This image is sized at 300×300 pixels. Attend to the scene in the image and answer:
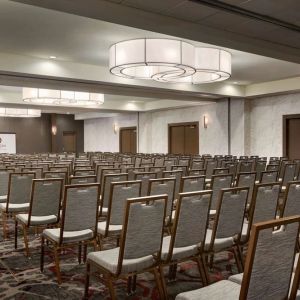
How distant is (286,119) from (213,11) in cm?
999

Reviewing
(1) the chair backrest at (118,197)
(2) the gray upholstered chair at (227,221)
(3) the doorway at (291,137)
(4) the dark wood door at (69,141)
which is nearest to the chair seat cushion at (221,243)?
(2) the gray upholstered chair at (227,221)

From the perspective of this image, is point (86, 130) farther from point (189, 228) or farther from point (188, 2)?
point (189, 228)

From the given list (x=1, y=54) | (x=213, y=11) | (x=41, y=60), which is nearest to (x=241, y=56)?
(x=213, y=11)

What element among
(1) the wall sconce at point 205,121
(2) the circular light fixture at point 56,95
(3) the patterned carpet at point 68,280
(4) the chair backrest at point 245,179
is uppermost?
(2) the circular light fixture at point 56,95

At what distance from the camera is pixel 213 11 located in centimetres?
539

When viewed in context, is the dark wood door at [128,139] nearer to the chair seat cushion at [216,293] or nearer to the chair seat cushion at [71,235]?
the chair seat cushion at [71,235]

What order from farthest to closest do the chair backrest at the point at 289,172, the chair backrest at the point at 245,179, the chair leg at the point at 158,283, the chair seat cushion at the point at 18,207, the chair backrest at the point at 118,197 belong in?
1. the chair backrest at the point at 289,172
2. the chair backrest at the point at 245,179
3. the chair seat cushion at the point at 18,207
4. the chair backrest at the point at 118,197
5. the chair leg at the point at 158,283

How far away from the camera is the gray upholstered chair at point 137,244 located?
8.76 feet

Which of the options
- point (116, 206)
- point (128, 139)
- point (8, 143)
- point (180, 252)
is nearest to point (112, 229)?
point (116, 206)

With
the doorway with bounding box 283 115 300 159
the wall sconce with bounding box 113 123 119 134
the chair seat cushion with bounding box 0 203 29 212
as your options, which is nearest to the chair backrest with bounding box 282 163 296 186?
the chair seat cushion with bounding box 0 203 29 212

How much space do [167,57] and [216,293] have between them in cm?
557

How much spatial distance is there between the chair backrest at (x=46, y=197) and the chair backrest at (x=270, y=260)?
2752mm

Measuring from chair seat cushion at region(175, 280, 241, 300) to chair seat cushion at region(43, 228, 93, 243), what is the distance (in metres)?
1.58

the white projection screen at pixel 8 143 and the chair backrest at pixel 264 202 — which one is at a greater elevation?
the white projection screen at pixel 8 143
